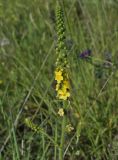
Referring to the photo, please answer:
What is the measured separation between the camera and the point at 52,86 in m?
2.76

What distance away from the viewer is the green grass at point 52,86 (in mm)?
2125

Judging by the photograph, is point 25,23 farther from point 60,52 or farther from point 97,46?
point 60,52

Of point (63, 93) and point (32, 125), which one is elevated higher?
point (63, 93)

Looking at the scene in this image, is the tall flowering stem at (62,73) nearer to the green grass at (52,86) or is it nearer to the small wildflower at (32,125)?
the small wildflower at (32,125)

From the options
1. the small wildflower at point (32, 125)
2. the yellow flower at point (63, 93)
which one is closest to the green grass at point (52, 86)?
the small wildflower at point (32, 125)

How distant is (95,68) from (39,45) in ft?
2.23

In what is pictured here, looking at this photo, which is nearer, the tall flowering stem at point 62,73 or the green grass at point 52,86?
the tall flowering stem at point 62,73

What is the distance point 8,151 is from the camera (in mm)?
2156

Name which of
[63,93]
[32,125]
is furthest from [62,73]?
[32,125]

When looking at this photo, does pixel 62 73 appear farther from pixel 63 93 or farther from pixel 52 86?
pixel 52 86

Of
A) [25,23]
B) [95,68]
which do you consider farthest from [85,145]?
[25,23]

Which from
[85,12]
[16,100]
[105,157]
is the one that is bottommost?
[105,157]

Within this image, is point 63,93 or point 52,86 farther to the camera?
point 52,86

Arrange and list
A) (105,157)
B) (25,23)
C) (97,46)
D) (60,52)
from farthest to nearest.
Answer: (25,23) < (97,46) < (105,157) < (60,52)
